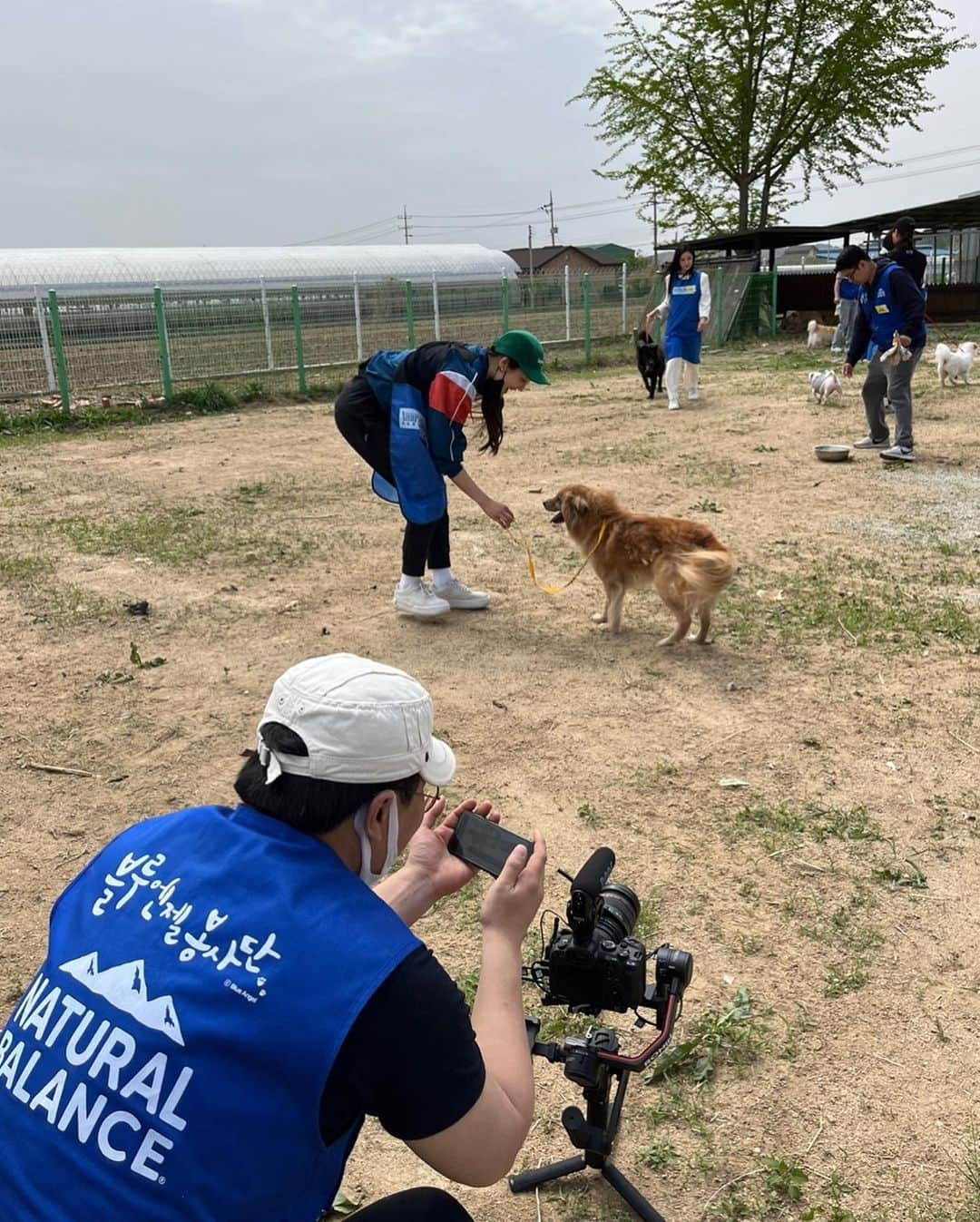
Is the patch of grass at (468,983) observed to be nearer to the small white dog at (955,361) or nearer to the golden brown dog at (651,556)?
the golden brown dog at (651,556)

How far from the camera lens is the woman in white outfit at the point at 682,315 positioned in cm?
1201

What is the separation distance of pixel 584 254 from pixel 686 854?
61.9m

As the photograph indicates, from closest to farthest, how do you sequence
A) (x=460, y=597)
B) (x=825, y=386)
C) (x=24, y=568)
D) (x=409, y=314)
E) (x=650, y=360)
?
1. (x=460, y=597)
2. (x=24, y=568)
3. (x=825, y=386)
4. (x=650, y=360)
5. (x=409, y=314)

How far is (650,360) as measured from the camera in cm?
1342

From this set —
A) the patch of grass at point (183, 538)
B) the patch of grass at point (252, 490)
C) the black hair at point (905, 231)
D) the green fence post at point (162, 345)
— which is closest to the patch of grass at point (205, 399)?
the green fence post at point (162, 345)

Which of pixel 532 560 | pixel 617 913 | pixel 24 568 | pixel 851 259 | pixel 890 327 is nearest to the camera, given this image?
pixel 617 913

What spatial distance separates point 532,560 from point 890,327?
4463 millimetres

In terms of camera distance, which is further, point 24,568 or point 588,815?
point 24,568

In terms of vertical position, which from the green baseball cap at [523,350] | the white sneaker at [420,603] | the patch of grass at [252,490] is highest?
the green baseball cap at [523,350]

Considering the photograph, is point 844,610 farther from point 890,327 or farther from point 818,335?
point 818,335

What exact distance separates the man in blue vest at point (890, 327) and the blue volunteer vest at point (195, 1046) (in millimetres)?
8702

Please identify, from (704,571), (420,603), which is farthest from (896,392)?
(420,603)

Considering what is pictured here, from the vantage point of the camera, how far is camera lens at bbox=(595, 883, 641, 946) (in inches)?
74.7

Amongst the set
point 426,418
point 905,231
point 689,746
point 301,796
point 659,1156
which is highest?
point 905,231
